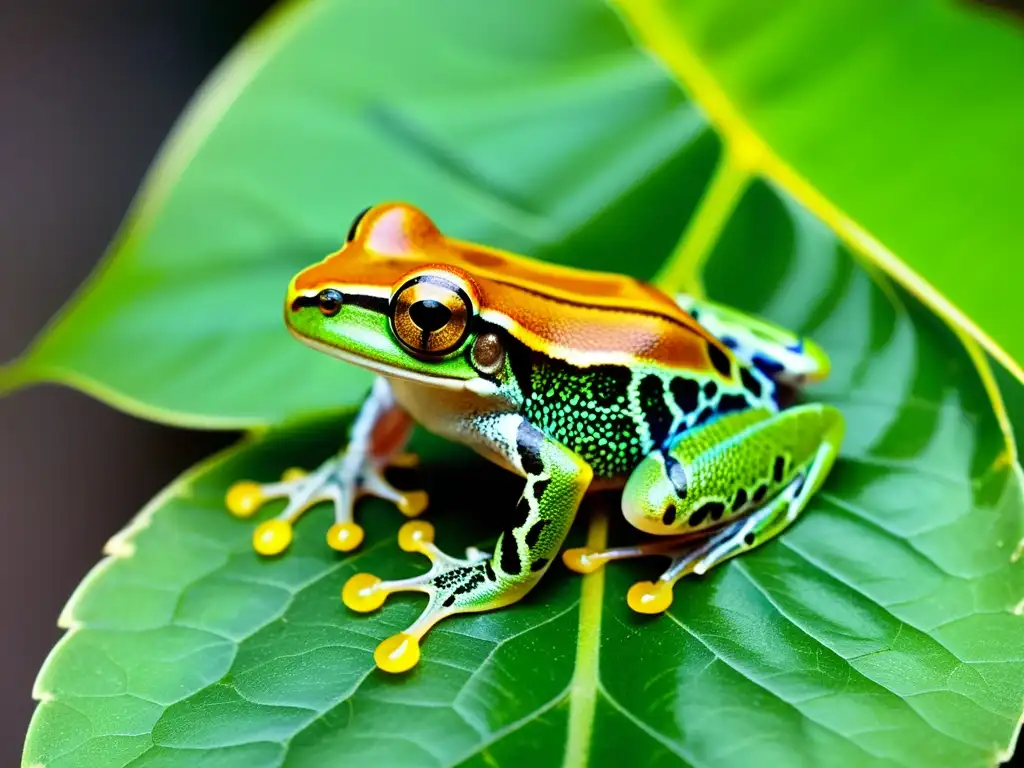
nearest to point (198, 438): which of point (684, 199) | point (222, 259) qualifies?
point (222, 259)

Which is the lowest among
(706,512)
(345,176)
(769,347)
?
(706,512)

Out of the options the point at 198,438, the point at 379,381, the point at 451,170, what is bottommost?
the point at 379,381

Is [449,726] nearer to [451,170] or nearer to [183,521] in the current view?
[183,521]

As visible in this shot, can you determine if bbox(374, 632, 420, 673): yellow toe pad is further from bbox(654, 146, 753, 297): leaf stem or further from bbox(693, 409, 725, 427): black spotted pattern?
bbox(654, 146, 753, 297): leaf stem

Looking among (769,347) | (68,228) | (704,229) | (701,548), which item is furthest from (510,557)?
(68,228)

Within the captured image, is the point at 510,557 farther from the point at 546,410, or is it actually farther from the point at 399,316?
the point at 399,316

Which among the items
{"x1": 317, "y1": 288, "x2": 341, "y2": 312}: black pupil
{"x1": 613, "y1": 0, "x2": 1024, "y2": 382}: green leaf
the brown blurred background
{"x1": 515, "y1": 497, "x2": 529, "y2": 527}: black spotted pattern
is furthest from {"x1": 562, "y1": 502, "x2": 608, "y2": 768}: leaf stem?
the brown blurred background
